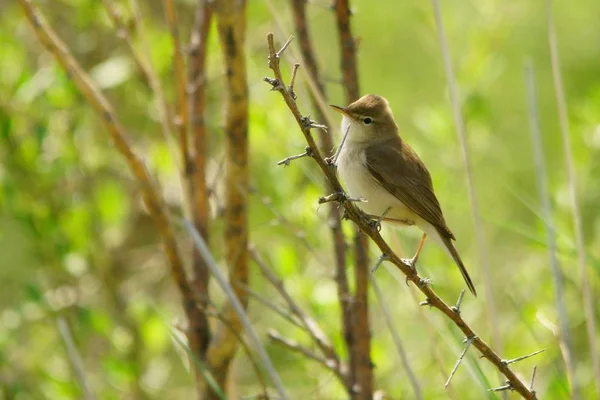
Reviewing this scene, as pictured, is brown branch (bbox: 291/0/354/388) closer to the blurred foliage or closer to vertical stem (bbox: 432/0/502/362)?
A: the blurred foliage

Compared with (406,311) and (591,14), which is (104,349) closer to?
(406,311)

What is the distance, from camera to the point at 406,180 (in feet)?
8.80

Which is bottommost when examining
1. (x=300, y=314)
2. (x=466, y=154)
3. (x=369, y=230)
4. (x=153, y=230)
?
(x=369, y=230)

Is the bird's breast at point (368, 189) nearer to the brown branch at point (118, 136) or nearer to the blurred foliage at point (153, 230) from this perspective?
the blurred foliage at point (153, 230)

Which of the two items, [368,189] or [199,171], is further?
[199,171]

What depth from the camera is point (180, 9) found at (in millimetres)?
4664

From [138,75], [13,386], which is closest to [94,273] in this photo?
[13,386]

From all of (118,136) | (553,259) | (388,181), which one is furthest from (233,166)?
(553,259)

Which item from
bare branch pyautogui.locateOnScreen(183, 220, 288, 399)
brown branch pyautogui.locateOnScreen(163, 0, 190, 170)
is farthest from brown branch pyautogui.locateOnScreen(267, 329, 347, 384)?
brown branch pyautogui.locateOnScreen(163, 0, 190, 170)

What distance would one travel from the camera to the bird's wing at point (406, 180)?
8.58 ft

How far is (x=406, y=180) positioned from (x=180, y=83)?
76 cm

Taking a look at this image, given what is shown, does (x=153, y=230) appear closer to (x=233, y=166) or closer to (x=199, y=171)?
(x=199, y=171)

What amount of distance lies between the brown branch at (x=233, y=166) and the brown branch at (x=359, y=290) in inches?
11.6

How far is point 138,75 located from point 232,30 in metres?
1.46
